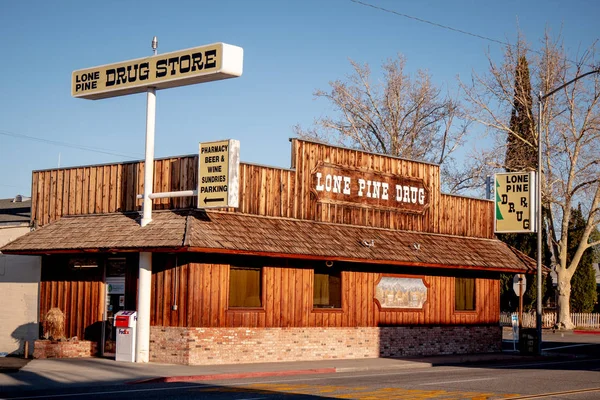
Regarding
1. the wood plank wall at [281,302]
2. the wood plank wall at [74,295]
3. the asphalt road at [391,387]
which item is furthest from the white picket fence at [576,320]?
the wood plank wall at [74,295]

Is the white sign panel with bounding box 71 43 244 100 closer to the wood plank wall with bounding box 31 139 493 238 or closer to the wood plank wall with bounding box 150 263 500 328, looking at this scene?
the wood plank wall with bounding box 31 139 493 238

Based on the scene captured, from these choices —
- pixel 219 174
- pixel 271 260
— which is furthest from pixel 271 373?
pixel 219 174

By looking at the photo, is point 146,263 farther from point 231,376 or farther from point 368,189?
point 368,189

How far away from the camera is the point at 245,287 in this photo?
87.7ft

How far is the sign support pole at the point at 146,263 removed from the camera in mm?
25203

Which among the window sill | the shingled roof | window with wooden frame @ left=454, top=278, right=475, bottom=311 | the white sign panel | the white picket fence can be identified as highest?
the white sign panel

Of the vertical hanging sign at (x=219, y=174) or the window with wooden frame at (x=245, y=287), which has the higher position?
the vertical hanging sign at (x=219, y=174)

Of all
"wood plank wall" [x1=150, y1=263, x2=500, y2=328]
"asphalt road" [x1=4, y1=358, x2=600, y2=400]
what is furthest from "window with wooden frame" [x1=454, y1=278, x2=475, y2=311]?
"asphalt road" [x1=4, y1=358, x2=600, y2=400]

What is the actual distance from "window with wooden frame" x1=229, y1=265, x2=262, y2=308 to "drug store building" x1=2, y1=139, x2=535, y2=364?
42 millimetres

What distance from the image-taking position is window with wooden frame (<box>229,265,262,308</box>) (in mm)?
26422

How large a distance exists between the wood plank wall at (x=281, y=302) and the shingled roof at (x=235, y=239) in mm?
996

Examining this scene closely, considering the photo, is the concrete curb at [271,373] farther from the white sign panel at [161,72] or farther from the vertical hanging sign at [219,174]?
the white sign panel at [161,72]

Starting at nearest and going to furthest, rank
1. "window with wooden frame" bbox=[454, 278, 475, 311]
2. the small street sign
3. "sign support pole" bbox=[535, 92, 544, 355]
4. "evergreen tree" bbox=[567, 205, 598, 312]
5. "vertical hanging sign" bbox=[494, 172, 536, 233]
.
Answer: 1. "sign support pole" bbox=[535, 92, 544, 355]
2. "window with wooden frame" bbox=[454, 278, 475, 311]
3. "vertical hanging sign" bbox=[494, 172, 536, 233]
4. the small street sign
5. "evergreen tree" bbox=[567, 205, 598, 312]

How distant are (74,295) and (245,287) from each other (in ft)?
18.2
